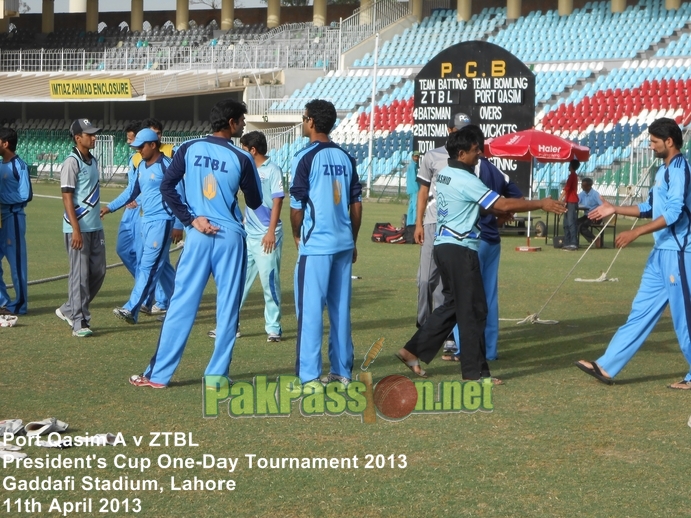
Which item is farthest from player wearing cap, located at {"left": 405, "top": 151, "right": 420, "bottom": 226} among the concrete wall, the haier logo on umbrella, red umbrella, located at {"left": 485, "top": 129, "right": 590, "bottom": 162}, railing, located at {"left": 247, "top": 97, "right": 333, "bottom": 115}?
the concrete wall

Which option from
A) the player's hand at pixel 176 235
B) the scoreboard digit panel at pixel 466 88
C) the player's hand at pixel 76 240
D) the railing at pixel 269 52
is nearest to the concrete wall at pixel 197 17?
the railing at pixel 269 52

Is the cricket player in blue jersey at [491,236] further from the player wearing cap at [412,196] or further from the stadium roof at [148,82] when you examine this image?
the stadium roof at [148,82]

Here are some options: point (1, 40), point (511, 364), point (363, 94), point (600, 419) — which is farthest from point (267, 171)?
point (1, 40)

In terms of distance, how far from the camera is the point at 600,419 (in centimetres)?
646

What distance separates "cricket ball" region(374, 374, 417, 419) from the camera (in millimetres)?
6451

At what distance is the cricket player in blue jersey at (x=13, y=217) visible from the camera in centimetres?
1037

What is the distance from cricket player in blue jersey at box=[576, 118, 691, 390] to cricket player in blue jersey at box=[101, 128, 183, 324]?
4.23 meters

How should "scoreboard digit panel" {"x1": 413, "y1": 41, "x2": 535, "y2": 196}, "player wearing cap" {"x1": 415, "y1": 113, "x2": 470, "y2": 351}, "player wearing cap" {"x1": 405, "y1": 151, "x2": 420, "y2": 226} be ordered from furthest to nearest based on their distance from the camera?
"player wearing cap" {"x1": 405, "y1": 151, "x2": 420, "y2": 226} → "scoreboard digit panel" {"x1": 413, "y1": 41, "x2": 535, "y2": 196} → "player wearing cap" {"x1": 415, "y1": 113, "x2": 470, "y2": 351}

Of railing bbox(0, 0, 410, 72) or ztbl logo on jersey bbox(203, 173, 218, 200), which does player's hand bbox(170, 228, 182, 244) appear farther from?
railing bbox(0, 0, 410, 72)

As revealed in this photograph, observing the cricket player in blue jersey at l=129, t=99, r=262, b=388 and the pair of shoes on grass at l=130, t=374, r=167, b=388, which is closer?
the cricket player in blue jersey at l=129, t=99, r=262, b=388

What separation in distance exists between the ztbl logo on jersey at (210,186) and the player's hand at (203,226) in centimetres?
16

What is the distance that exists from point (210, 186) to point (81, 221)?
2.73 meters

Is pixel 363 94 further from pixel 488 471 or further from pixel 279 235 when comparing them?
pixel 488 471

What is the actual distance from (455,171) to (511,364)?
73.6 inches
